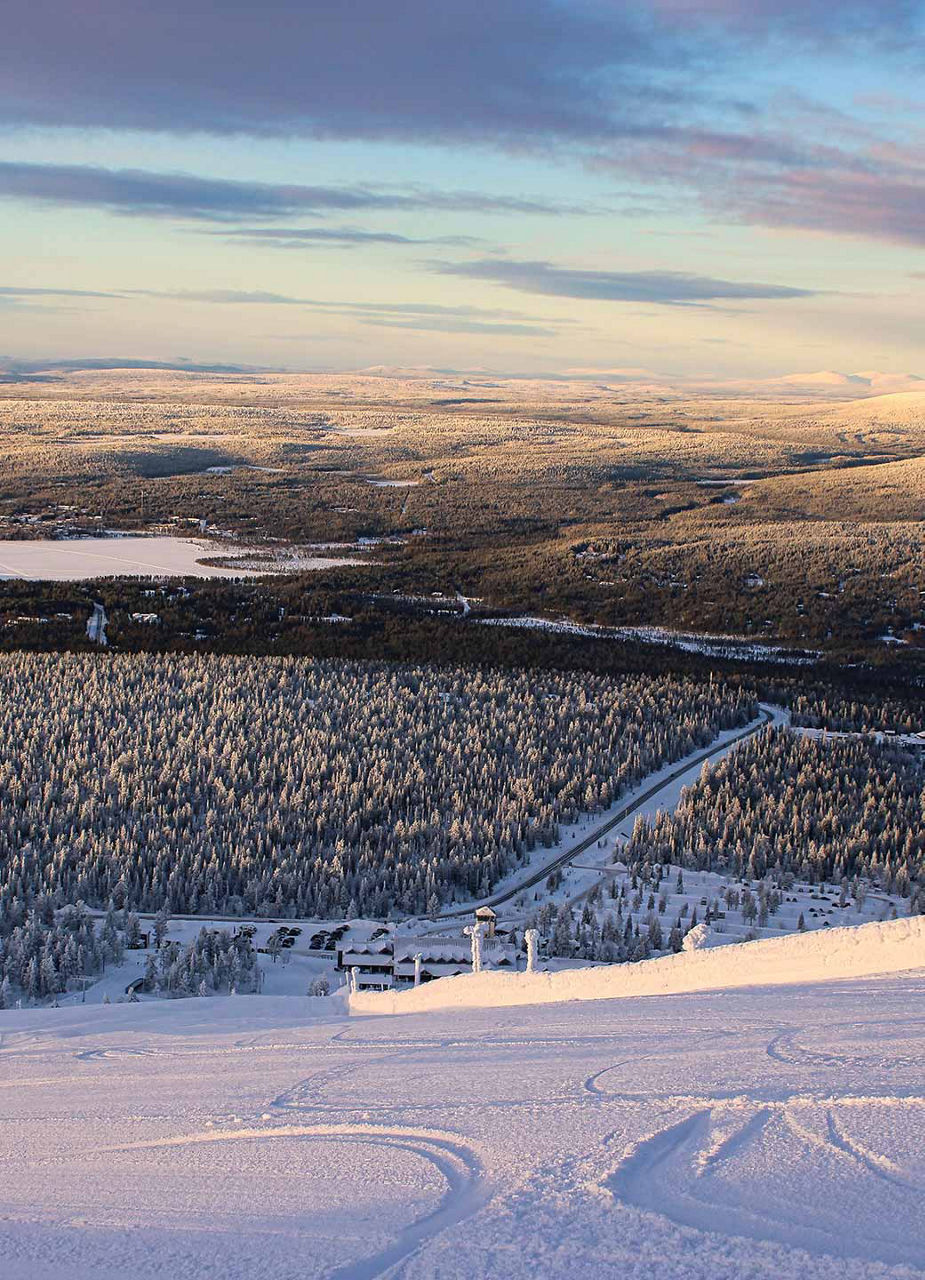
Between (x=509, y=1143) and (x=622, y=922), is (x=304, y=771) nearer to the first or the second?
(x=622, y=922)

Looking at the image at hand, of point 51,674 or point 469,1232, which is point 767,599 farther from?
point 469,1232

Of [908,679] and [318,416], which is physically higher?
[318,416]

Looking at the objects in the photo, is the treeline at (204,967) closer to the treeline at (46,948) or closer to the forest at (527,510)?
the treeline at (46,948)

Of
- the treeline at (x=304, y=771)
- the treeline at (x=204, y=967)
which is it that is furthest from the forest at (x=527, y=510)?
the treeline at (x=204, y=967)

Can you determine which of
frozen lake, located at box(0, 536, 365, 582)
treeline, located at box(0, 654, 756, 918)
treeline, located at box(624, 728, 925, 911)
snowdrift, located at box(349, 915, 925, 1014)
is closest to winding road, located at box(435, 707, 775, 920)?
treeline, located at box(0, 654, 756, 918)

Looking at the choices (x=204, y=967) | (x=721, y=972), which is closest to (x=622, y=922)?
(x=204, y=967)

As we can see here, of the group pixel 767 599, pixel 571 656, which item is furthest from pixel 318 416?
pixel 571 656

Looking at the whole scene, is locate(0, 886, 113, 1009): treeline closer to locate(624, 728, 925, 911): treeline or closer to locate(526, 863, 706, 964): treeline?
locate(526, 863, 706, 964): treeline

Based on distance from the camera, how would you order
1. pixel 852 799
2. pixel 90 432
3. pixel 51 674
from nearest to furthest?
pixel 852 799 < pixel 51 674 < pixel 90 432
